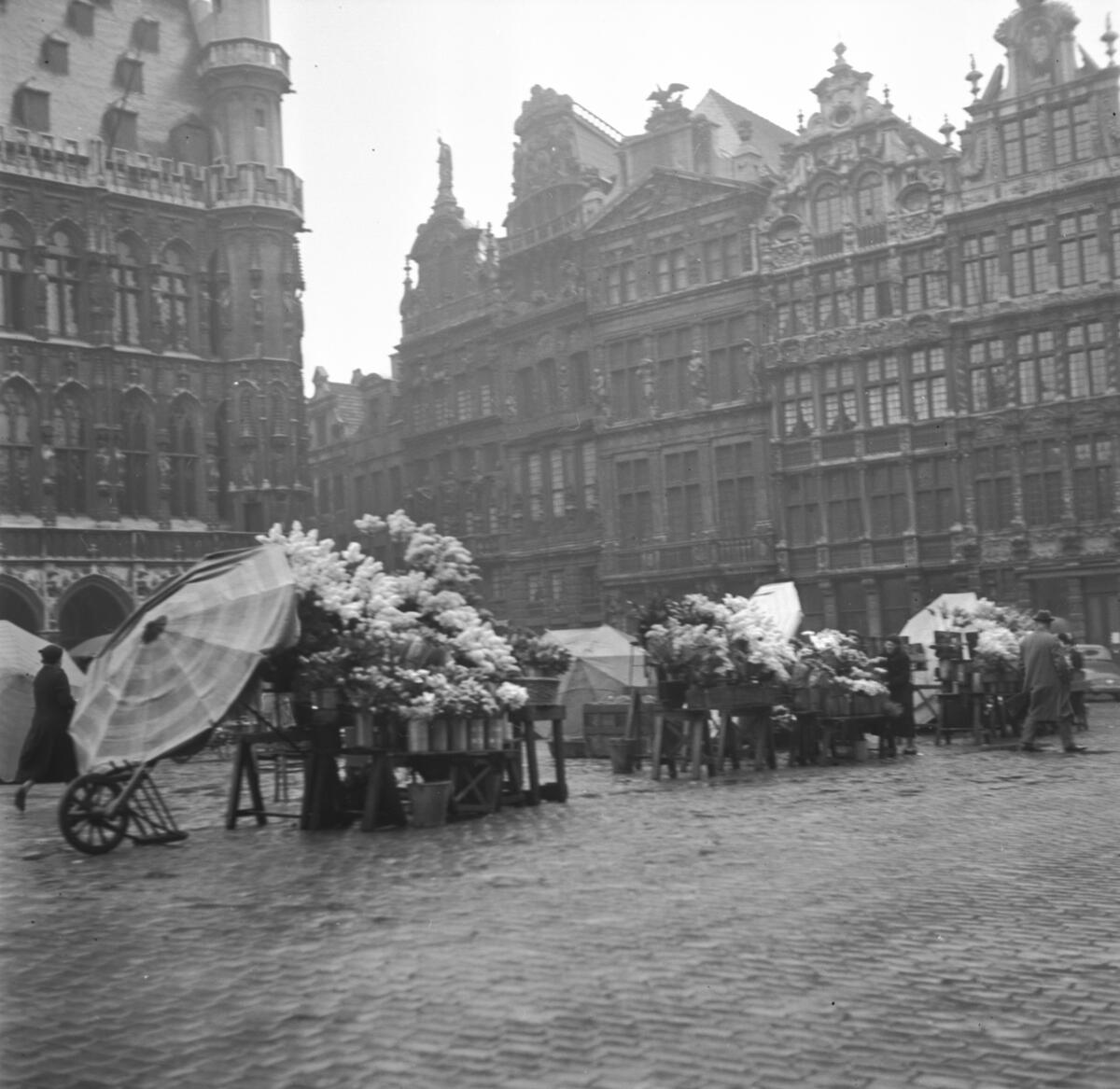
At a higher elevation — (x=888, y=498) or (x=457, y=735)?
(x=888, y=498)

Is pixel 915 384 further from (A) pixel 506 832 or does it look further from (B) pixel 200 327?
(A) pixel 506 832

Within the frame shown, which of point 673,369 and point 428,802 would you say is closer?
point 428,802

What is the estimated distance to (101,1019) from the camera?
6.22 metres

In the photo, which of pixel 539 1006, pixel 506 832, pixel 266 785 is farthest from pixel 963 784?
pixel 539 1006

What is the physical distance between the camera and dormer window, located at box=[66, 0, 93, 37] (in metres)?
43.8

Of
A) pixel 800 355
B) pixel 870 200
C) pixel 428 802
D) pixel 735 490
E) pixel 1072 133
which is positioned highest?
pixel 1072 133

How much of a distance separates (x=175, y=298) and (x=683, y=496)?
16448 millimetres

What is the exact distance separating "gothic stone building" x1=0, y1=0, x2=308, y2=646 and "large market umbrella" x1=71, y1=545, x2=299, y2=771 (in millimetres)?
27316

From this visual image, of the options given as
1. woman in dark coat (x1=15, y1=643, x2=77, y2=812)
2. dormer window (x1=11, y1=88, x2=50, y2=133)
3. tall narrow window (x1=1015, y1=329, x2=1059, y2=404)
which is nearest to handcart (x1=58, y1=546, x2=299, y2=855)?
woman in dark coat (x1=15, y1=643, x2=77, y2=812)

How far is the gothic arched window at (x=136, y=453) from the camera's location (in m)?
42.4

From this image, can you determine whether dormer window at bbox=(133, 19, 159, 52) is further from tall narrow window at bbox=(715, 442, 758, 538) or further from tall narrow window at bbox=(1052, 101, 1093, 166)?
tall narrow window at bbox=(1052, 101, 1093, 166)

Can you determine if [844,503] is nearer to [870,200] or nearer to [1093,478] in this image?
[1093,478]

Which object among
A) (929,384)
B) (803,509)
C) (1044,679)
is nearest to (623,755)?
(1044,679)

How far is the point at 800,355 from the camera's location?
47000mm
